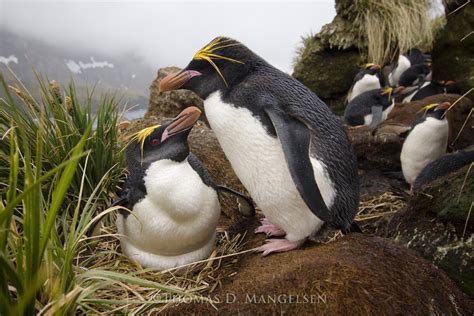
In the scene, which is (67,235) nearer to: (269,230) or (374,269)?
(269,230)

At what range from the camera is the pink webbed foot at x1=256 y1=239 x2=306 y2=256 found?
1679mm

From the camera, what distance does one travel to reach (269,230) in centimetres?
190

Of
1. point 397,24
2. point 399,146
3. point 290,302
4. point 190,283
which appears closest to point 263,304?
point 290,302

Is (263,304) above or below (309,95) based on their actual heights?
below

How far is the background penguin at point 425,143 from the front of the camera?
3.77 meters

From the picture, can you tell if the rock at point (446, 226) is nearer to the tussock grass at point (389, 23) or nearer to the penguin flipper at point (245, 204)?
the penguin flipper at point (245, 204)

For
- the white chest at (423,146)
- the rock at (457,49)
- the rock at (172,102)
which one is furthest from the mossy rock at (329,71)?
the rock at (172,102)

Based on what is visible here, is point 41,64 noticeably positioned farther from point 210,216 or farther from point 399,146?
point 399,146

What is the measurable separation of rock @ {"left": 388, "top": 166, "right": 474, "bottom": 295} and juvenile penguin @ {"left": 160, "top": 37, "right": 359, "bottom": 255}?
0.34 m

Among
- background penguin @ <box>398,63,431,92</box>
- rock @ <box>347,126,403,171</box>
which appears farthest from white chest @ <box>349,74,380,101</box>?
rock @ <box>347,126,403,171</box>

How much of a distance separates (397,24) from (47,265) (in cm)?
685

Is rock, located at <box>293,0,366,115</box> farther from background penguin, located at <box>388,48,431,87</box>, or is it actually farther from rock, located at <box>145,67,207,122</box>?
rock, located at <box>145,67,207,122</box>

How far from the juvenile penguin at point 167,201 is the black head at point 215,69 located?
0.38ft

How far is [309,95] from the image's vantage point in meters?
1.74
